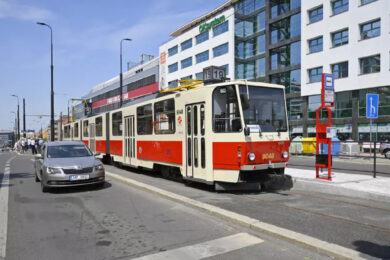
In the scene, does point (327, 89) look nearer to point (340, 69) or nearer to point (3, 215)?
point (3, 215)

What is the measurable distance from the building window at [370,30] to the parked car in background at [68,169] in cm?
2916

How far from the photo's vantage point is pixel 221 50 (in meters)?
47.0

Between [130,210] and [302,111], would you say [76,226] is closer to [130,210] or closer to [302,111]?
[130,210]

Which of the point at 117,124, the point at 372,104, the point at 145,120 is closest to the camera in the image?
the point at 372,104

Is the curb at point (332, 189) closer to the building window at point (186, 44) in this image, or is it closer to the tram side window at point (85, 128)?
the tram side window at point (85, 128)

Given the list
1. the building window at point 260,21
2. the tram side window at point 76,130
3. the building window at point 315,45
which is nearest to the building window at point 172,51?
the building window at point 260,21

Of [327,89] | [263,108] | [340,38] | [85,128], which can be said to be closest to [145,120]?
[263,108]

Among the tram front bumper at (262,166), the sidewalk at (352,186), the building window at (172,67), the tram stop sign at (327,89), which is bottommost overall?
the sidewalk at (352,186)

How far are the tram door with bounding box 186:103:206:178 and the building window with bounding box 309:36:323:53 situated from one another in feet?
97.7

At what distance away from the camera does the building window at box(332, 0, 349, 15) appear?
106ft

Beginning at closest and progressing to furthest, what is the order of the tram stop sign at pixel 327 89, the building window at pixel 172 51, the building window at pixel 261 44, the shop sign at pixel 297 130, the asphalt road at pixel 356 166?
the tram stop sign at pixel 327 89 → the asphalt road at pixel 356 166 → the shop sign at pixel 297 130 → the building window at pixel 261 44 → the building window at pixel 172 51

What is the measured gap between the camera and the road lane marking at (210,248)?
4.36 meters

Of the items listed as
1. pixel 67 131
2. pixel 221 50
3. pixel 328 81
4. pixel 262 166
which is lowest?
pixel 262 166

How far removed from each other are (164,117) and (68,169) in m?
3.54
